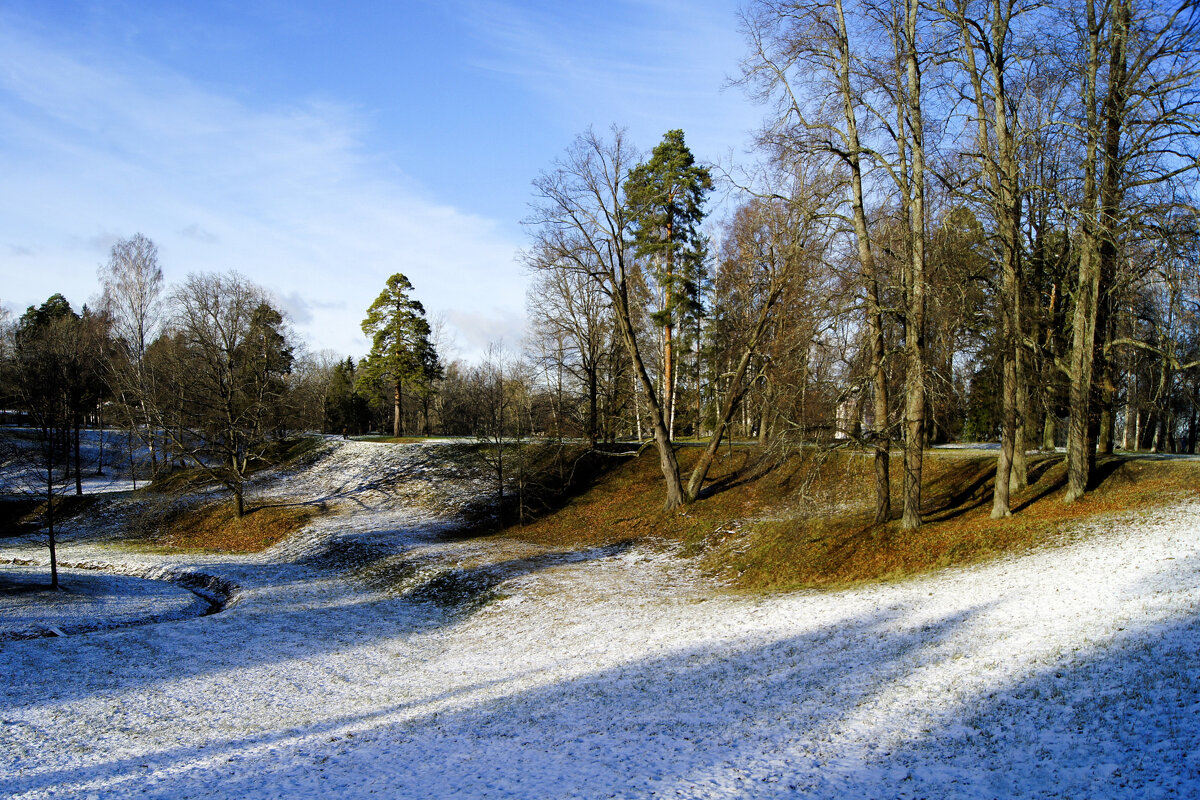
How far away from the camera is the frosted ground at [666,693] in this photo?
A: 7012 mm

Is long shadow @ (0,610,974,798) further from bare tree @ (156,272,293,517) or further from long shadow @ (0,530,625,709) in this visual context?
bare tree @ (156,272,293,517)

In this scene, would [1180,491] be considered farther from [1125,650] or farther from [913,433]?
[1125,650]

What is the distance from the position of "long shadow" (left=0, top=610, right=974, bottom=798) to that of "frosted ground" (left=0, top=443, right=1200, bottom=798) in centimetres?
4

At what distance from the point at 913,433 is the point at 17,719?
17.8m

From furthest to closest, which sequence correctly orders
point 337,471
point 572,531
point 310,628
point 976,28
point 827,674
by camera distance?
1. point 337,471
2. point 572,531
3. point 310,628
4. point 976,28
5. point 827,674

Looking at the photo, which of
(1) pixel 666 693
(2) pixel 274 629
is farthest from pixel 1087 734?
(2) pixel 274 629

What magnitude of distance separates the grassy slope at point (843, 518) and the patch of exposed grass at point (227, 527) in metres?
11.1

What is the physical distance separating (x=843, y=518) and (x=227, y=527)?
1066 inches

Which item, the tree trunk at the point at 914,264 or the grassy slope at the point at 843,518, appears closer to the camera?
the tree trunk at the point at 914,264

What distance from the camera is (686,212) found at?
3016cm

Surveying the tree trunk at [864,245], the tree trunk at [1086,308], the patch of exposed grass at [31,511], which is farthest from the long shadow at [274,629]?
the patch of exposed grass at [31,511]

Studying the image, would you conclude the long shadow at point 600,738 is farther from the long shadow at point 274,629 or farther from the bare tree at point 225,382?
the bare tree at point 225,382

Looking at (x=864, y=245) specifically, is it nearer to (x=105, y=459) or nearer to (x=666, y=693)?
(x=666, y=693)

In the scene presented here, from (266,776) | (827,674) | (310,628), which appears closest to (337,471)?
(310,628)
